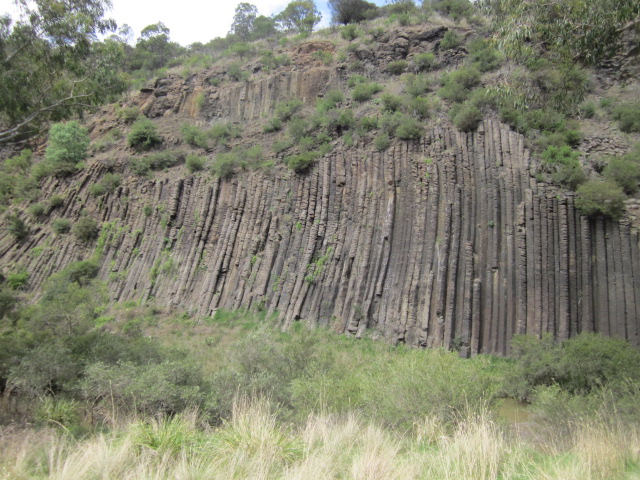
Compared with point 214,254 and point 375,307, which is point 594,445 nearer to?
point 375,307

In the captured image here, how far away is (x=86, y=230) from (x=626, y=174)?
28790 mm

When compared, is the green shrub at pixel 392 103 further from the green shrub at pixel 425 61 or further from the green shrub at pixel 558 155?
the green shrub at pixel 558 155

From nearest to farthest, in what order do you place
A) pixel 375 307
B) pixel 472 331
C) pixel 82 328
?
pixel 82 328, pixel 472 331, pixel 375 307

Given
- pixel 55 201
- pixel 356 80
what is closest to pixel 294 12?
pixel 356 80

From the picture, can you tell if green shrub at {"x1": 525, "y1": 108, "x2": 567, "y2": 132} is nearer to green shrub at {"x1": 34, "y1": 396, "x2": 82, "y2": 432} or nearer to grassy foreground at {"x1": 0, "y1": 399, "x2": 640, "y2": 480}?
grassy foreground at {"x1": 0, "y1": 399, "x2": 640, "y2": 480}

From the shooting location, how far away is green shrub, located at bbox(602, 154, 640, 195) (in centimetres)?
1675

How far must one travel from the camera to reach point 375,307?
1827cm

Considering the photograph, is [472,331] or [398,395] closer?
[398,395]

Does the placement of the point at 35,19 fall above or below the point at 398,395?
above

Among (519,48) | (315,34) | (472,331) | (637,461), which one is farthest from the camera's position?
(315,34)

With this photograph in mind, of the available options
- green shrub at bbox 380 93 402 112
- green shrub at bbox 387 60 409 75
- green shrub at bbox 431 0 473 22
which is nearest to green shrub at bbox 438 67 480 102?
green shrub at bbox 380 93 402 112

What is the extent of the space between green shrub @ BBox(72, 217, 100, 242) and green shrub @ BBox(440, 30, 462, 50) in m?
26.0

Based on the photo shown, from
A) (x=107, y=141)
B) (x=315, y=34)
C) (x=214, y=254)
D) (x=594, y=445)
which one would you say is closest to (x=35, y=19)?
(x=214, y=254)

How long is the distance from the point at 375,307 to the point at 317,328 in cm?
264
